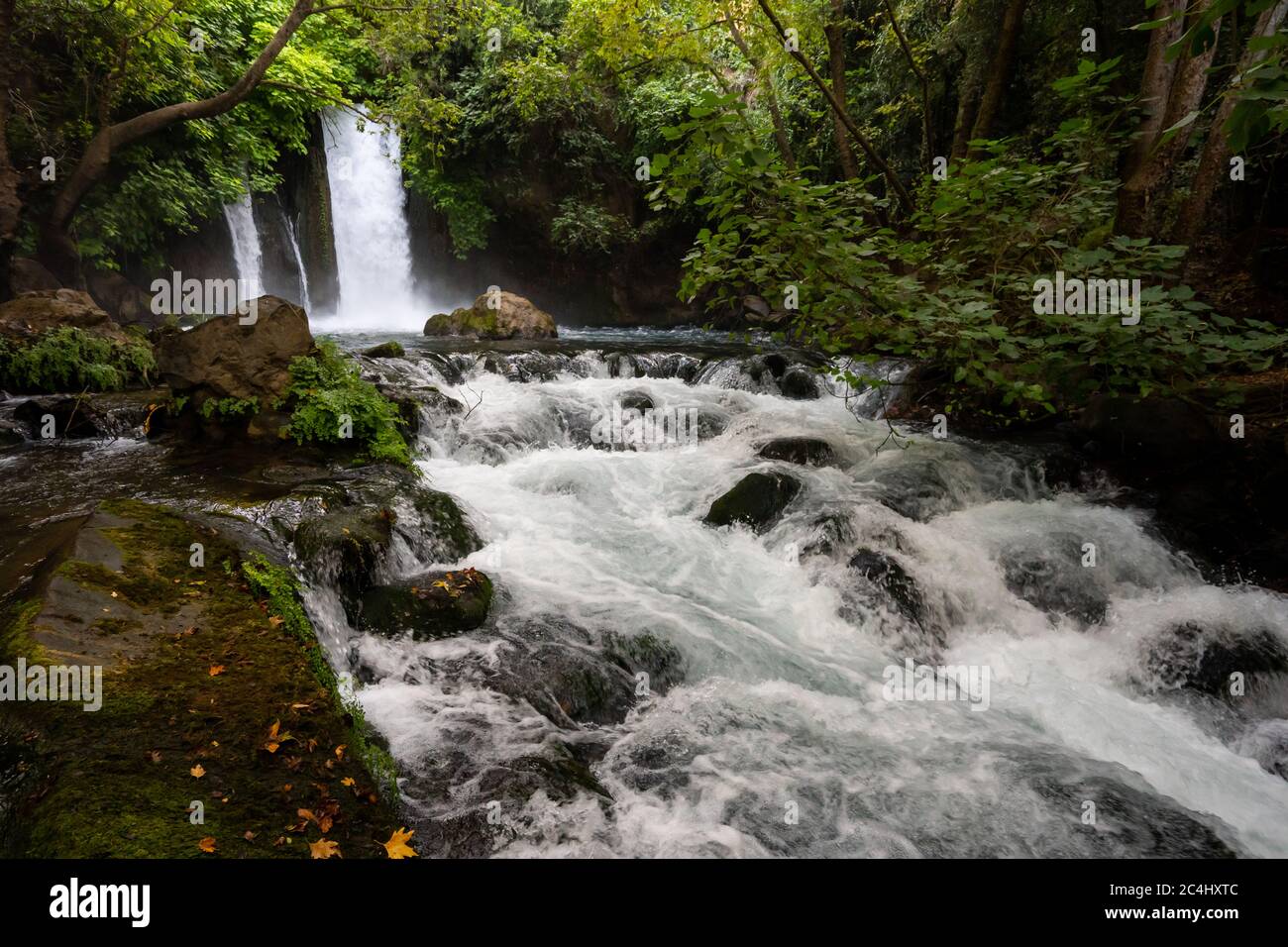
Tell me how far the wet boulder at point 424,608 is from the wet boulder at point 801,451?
4576 mm

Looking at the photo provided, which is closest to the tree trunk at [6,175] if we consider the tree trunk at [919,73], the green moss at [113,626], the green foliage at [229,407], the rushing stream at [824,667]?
the rushing stream at [824,667]

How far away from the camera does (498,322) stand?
47.3 feet

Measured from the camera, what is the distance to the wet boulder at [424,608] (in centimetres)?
443

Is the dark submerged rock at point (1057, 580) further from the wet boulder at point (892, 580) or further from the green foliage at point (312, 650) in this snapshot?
the green foliage at point (312, 650)

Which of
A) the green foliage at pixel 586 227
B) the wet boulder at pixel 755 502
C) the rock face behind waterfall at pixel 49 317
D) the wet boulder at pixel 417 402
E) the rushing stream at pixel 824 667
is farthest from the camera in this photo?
the green foliage at pixel 586 227

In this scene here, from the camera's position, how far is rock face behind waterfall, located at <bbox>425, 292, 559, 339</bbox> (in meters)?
14.4

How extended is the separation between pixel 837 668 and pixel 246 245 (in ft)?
59.1

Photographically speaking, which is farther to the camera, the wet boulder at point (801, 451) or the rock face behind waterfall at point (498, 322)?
the rock face behind waterfall at point (498, 322)

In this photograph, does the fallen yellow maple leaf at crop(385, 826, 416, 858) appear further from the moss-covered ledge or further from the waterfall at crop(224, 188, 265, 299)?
the waterfall at crop(224, 188, 265, 299)

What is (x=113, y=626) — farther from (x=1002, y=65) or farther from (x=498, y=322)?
(x=498, y=322)

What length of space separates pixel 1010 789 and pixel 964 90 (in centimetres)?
1103

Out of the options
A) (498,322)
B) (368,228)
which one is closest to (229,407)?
(498,322)
